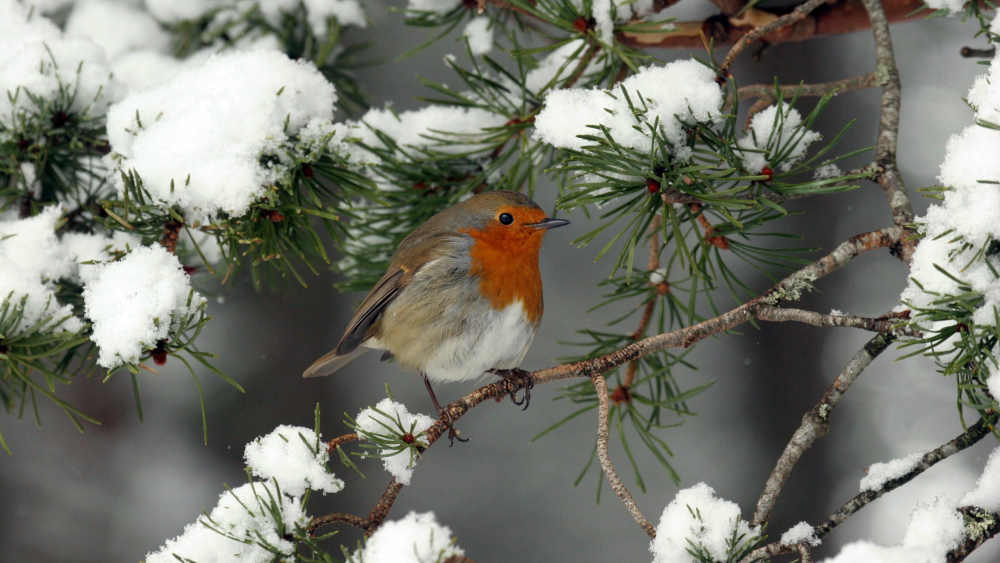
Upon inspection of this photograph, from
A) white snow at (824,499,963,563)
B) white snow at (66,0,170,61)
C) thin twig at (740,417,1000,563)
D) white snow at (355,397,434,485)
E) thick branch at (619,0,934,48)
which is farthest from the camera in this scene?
white snow at (66,0,170,61)

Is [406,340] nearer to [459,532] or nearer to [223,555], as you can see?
[223,555]

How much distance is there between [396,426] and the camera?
133 centimetres

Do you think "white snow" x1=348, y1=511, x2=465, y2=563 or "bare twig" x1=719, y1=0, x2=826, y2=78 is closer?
"white snow" x1=348, y1=511, x2=465, y2=563

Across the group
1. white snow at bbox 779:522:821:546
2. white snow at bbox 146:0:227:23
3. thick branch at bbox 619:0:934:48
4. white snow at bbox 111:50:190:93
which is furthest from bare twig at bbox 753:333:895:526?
white snow at bbox 146:0:227:23

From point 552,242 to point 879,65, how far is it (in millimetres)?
2946

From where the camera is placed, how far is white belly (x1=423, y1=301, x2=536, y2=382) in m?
1.87

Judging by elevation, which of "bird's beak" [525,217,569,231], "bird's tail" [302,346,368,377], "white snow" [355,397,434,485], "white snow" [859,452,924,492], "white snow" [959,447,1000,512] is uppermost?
"bird's beak" [525,217,569,231]

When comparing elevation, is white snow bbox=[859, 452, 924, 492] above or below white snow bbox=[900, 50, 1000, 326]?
below

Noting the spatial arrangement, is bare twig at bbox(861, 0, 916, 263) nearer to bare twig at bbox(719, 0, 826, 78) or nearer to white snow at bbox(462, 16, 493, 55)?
bare twig at bbox(719, 0, 826, 78)

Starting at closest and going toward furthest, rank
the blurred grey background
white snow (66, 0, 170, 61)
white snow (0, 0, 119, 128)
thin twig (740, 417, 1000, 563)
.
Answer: thin twig (740, 417, 1000, 563) < white snow (0, 0, 119, 128) < white snow (66, 0, 170, 61) < the blurred grey background

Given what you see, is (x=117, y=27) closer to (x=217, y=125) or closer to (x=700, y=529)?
(x=217, y=125)

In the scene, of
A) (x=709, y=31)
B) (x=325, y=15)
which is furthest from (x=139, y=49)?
(x=709, y=31)

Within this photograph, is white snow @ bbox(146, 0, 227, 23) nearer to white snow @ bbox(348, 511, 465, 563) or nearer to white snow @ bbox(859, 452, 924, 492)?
white snow @ bbox(348, 511, 465, 563)

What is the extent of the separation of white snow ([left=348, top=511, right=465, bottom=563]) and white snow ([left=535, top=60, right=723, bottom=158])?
1.98ft
